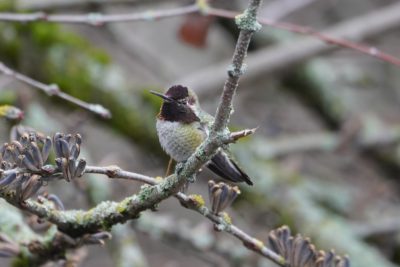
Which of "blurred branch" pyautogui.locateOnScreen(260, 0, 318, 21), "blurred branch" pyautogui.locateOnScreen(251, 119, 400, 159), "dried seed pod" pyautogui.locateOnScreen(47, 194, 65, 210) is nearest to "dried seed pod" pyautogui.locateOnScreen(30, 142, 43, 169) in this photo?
"dried seed pod" pyautogui.locateOnScreen(47, 194, 65, 210)

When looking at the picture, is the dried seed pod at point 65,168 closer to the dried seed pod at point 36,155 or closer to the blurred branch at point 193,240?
the dried seed pod at point 36,155

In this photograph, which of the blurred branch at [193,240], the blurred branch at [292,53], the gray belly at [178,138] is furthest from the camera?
the blurred branch at [292,53]

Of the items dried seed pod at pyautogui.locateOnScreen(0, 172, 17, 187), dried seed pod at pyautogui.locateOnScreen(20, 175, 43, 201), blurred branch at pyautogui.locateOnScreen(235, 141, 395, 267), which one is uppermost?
blurred branch at pyautogui.locateOnScreen(235, 141, 395, 267)

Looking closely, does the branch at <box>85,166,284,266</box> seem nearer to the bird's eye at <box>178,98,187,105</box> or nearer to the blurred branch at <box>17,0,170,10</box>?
the bird's eye at <box>178,98,187,105</box>

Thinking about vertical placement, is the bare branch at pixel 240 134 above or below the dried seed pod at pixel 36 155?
above

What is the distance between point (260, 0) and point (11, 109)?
948 millimetres

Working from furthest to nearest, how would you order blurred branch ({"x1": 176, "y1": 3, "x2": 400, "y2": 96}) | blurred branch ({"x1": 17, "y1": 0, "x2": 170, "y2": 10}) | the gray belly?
1. blurred branch ({"x1": 176, "y1": 3, "x2": 400, "y2": 96})
2. blurred branch ({"x1": 17, "y1": 0, "x2": 170, "y2": 10})
3. the gray belly

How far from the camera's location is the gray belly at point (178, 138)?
2.11 metres

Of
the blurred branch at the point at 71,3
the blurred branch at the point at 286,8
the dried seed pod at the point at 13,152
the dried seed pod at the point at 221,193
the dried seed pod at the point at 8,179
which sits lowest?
the dried seed pod at the point at 8,179

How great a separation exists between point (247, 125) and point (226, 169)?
3981mm

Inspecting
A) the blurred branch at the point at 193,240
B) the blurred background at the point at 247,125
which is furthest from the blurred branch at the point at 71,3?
the blurred branch at the point at 193,240

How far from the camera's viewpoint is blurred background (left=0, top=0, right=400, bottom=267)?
12.3ft

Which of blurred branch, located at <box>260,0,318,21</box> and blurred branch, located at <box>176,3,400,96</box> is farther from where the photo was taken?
blurred branch, located at <box>260,0,318,21</box>

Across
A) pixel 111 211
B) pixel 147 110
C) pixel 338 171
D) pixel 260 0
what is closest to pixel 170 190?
pixel 111 211
